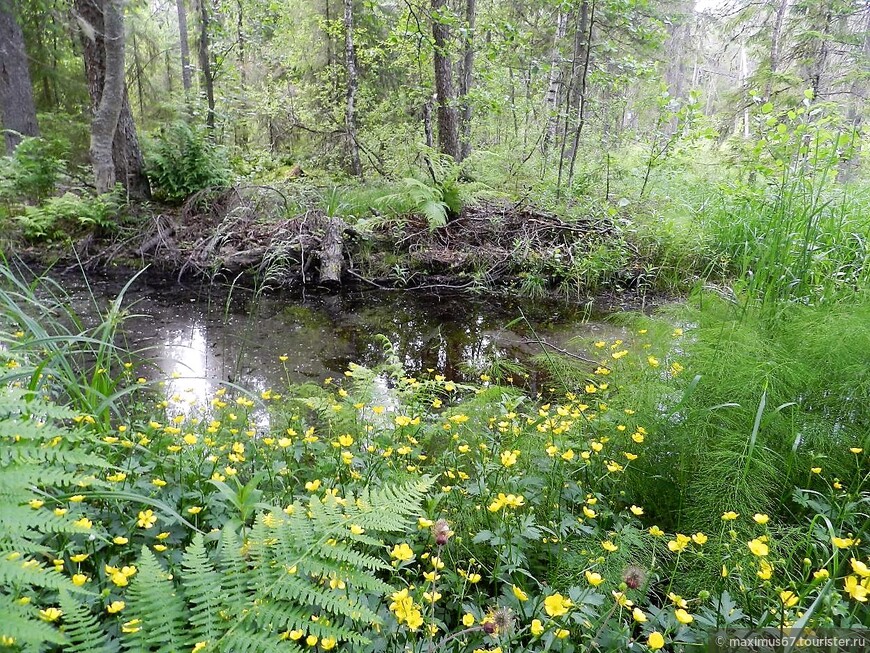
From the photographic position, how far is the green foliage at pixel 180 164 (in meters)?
7.33

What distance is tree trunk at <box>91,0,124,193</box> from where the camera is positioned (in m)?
5.54

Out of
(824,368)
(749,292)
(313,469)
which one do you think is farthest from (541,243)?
(313,469)

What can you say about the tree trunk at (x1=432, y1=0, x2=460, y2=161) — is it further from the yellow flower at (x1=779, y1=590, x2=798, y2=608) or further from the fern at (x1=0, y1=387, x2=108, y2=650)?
the yellow flower at (x1=779, y1=590, x2=798, y2=608)

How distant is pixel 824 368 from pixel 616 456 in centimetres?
93

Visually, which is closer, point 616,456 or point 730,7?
point 616,456

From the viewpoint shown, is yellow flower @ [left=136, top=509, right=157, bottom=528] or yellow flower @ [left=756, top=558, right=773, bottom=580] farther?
yellow flower @ [left=136, top=509, right=157, bottom=528]

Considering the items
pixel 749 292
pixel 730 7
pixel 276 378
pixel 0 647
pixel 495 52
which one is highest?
pixel 730 7

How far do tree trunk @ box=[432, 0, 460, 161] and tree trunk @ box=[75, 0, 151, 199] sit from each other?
444 centimetres

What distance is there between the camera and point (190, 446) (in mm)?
2020

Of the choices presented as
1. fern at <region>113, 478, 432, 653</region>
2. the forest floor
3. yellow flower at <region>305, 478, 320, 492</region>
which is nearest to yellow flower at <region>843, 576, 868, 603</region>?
fern at <region>113, 478, 432, 653</region>

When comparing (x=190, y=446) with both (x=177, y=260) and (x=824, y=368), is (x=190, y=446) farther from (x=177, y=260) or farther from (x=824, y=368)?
(x=177, y=260)

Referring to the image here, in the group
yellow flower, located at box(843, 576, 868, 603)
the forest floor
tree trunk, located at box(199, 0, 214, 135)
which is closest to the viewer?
yellow flower, located at box(843, 576, 868, 603)

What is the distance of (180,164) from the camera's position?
24.2 feet

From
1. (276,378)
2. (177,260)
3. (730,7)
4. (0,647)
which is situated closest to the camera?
(0,647)
